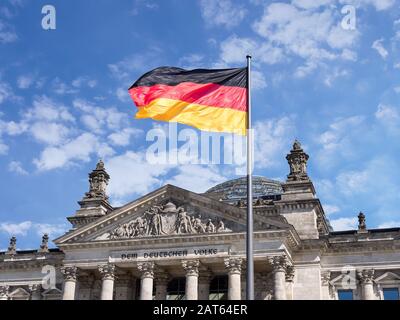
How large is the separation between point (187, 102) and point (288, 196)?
31391 mm

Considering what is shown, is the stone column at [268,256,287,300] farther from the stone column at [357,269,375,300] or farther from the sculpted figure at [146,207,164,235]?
the sculpted figure at [146,207,164,235]

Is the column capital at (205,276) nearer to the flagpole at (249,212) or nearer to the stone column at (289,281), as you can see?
the stone column at (289,281)

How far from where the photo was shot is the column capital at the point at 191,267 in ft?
156

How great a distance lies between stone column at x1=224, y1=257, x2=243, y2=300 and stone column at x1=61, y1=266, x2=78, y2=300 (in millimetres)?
14276

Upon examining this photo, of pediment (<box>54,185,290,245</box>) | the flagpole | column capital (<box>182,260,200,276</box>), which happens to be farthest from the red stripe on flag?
column capital (<box>182,260,200,276</box>)

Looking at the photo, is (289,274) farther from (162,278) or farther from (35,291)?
(35,291)

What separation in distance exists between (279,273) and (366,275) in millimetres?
9031

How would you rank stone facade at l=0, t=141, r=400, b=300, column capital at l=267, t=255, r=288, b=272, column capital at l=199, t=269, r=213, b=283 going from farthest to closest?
1. column capital at l=199, t=269, r=213, b=283
2. stone facade at l=0, t=141, r=400, b=300
3. column capital at l=267, t=255, r=288, b=272

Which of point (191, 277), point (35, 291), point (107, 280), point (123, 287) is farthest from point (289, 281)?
point (35, 291)

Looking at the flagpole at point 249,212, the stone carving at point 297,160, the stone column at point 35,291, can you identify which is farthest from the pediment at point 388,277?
the stone column at point 35,291

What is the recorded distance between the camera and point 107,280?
49688mm

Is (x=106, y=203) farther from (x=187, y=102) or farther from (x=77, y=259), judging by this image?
(x=187, y=102)

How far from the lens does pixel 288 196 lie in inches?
2154

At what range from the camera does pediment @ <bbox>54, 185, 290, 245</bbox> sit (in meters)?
48.8
